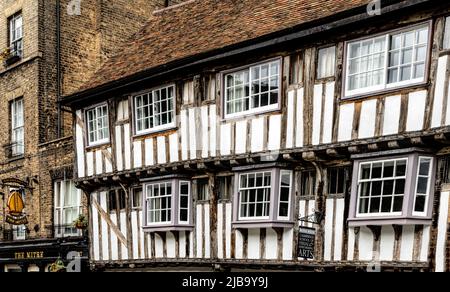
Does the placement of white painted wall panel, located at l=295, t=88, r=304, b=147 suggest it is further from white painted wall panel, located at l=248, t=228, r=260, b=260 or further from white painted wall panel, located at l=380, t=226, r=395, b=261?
white painted wall panel, located at l=380, t=226, r=395, b=261

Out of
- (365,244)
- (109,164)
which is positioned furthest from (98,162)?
(365,244)

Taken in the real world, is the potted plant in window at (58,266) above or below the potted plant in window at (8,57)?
below

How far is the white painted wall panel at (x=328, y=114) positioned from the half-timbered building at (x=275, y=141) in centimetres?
2

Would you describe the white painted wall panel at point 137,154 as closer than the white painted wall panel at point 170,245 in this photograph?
No

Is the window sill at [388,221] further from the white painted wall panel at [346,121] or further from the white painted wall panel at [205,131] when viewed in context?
the white painted wall panel at [205,131]

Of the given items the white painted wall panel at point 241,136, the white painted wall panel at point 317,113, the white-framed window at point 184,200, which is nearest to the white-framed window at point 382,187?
the white painted wall panel at point 317,113

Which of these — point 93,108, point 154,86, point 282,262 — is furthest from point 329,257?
point 93,108

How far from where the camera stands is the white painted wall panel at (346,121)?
33.7ft

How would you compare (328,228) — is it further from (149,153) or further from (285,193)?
(149,153)

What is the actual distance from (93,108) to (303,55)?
20.1ft

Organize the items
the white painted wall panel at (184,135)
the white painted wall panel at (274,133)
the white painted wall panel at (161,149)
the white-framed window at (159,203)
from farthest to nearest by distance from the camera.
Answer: the white-framed window at (159,203) < the white painted wall panel at (161,149) < the white painted wall panel at (184,135) < the white painted wall panel at (274,133)

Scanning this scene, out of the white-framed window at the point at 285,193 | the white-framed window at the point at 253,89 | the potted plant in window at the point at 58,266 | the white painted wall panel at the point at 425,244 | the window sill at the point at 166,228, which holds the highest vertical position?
the white-framed window at the point at 253,89

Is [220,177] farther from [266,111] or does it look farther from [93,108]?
[93,108]

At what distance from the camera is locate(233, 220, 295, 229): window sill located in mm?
11234
